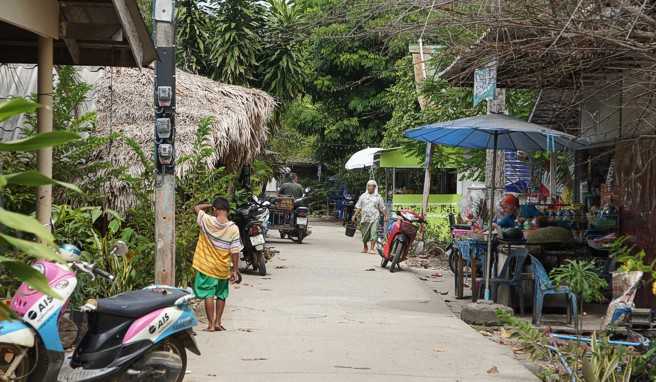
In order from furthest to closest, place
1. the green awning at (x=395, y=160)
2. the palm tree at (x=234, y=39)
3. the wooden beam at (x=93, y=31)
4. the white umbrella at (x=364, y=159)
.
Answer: the white umbrella at (x=364, y=159) → the green awning at (x=395, y=160) → the palm tree at (x=234, y=39) → the wooden beam at (x=93, y=31)

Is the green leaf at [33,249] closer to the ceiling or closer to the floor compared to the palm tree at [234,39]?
closer to the floor

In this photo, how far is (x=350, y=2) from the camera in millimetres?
7781

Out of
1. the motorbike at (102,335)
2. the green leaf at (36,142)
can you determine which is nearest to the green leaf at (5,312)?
the green leaf at (36,142)

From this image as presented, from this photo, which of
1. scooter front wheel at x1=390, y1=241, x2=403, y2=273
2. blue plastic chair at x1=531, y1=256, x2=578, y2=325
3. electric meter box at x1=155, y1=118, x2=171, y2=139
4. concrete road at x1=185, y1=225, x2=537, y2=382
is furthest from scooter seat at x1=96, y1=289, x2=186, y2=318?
scooter front wheel at x1=390, y1=241, x2=403, y2=273

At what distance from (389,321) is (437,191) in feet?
63.9

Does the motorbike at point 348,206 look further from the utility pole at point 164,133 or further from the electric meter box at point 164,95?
the electric meter box at point 164,95

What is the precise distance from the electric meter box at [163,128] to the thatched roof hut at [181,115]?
7.65 feet

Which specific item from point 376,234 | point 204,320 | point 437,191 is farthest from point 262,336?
point 437,191

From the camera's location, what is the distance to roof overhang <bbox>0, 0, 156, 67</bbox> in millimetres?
6516

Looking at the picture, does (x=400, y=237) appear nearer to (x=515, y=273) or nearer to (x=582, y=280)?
(x=515, y=273)

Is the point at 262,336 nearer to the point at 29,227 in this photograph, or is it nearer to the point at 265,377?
the point at 265,377

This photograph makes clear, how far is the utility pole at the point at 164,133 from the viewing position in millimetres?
8594

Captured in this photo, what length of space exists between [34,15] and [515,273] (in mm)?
6702

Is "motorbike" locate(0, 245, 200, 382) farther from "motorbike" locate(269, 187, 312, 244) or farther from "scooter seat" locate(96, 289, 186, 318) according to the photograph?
"motorbike" locate(269, 187, 312, 244)
